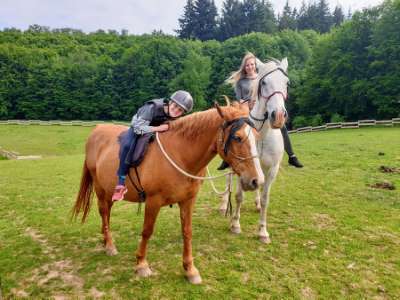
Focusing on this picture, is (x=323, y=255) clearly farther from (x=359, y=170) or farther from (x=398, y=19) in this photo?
(x=398, y=19)

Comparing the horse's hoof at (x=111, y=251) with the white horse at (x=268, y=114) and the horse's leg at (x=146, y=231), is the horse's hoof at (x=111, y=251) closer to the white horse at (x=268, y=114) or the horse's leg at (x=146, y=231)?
the horse's leg at (x=146, y=231)

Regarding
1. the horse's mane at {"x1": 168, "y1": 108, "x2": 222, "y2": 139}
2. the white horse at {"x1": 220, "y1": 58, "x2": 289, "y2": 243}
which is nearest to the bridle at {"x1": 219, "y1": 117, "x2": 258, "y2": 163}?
Answer: the horse's mane at {"x1": 168, "y1": 108, "x2": 222, "y2": 139}

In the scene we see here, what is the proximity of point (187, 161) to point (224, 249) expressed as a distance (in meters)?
1.96

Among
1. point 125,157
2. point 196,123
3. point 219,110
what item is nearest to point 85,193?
point 125,157

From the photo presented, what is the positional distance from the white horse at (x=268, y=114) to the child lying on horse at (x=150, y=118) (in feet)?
4.18

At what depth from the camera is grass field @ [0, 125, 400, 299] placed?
3551 mm

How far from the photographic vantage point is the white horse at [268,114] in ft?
13.1

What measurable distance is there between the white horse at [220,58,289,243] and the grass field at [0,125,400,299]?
2.47ft

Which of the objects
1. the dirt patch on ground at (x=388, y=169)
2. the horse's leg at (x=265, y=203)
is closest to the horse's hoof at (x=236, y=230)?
the horse's leg at (x=265, y=203)

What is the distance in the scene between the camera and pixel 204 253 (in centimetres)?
443

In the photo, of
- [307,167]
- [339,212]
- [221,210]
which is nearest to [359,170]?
[307,167]

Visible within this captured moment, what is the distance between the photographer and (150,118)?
368 cm

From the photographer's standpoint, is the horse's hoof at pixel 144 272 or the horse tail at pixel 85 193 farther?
the horse tail at pixel 85 193

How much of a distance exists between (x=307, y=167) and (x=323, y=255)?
21.5ft
